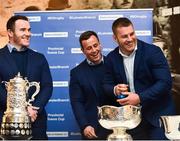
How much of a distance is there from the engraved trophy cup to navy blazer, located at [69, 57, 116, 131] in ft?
4.32

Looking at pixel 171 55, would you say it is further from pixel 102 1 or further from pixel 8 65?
pixel 8 65

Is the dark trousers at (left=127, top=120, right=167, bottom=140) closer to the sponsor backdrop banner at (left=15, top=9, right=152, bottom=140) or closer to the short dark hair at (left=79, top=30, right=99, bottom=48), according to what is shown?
the sponsor backdrop banner at (left=15, top=9, right=152, bottom=140)

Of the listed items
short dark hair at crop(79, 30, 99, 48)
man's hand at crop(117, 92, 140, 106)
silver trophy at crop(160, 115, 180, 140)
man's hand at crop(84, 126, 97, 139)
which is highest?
short dark hair at crop(79, 30, 99, 48)

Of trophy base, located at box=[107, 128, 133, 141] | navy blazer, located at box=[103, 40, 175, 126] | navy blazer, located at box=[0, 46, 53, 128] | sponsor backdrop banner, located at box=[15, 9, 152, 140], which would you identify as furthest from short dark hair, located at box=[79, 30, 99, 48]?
trophy base, located at box=[107, 128, 133, 141]

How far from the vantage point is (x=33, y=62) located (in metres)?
3.71

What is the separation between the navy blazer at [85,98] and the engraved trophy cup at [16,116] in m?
1.32

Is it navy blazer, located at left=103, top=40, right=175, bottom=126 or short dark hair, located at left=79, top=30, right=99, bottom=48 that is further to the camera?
short dark hair, located at left=79, top=30, right=99, bottom=48

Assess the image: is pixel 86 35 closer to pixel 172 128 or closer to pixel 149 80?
pixel 149 80

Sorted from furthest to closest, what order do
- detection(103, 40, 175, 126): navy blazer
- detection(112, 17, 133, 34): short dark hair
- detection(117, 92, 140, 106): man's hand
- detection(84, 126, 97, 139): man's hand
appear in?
detection(112, 17, 133, 34): short dark hair
detection(84, 126, 97, 139): man's hand
detection(103, 40, 175, 126): navy blazer
detection(117, 92, 140, 106): man's hand

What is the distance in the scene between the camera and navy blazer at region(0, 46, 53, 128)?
3.60m

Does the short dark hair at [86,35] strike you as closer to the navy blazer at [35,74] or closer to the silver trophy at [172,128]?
the navy blazer at [35,74]

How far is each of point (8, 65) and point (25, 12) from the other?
0.77 m

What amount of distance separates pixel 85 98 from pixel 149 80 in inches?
27.7

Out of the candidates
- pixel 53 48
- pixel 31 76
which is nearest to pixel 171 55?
pixel 53 48
